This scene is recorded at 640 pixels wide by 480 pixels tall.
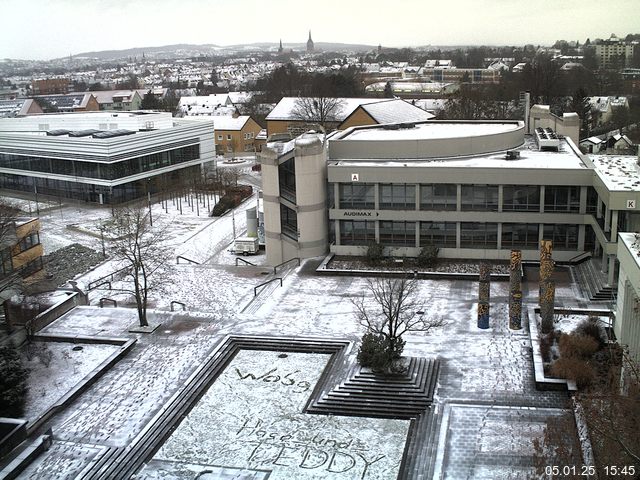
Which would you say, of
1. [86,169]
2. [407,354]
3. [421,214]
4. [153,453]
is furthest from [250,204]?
[153,453]

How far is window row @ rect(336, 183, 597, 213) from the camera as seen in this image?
38.0 m

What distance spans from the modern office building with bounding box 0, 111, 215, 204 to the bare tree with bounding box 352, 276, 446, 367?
105 ft

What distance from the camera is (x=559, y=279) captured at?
118ft

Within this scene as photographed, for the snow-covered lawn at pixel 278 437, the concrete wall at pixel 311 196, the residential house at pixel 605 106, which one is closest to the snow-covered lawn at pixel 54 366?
the snow-covered lawn at pixel 278 437

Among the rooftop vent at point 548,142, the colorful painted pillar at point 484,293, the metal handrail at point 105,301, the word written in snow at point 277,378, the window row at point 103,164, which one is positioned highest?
the rooftop vent at point 548,142

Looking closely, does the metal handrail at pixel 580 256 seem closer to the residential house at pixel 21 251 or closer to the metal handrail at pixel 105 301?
the metal handrail at pixel 105 301

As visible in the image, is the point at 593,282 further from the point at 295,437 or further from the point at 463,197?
the point at 295,437

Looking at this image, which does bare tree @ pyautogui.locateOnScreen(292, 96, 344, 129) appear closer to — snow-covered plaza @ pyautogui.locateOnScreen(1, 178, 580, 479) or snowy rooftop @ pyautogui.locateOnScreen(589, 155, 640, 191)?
snowy rooftop @ pyautogui.locateOnScreen(589, 155, 640, 191)

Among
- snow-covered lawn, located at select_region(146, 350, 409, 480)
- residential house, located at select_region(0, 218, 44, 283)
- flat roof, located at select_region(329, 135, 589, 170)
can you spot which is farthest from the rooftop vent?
residential house, located at select_region(0, 218, 44, 283)

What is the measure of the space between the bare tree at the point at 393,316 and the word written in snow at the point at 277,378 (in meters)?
3.17

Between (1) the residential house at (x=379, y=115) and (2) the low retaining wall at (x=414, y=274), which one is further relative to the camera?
(1) the residential house at (x=379, y=115)

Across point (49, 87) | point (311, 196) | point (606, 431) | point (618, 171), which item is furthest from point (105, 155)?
point (49, 87)

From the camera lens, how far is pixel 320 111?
76.9 metres

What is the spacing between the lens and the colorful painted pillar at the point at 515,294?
2931cm
